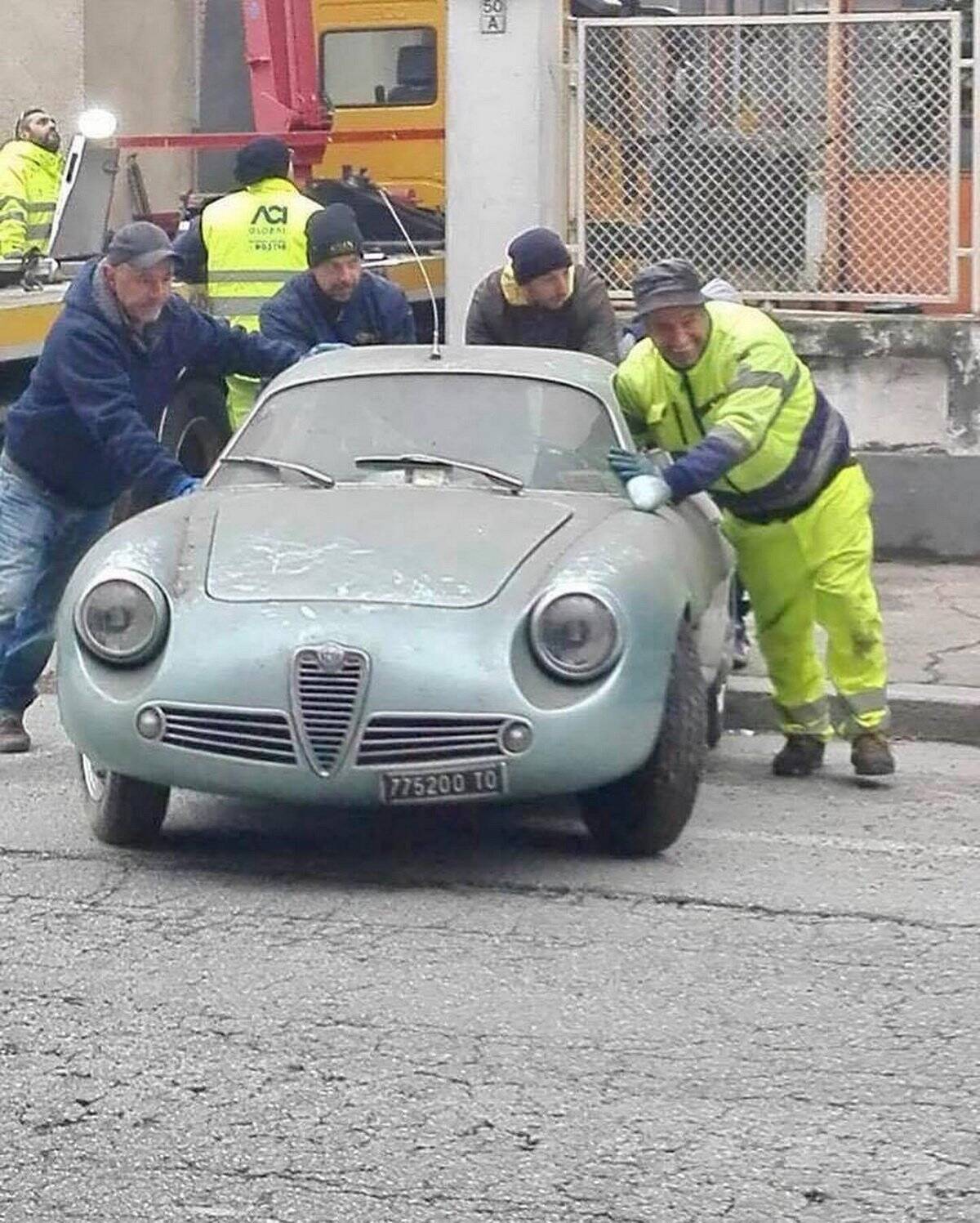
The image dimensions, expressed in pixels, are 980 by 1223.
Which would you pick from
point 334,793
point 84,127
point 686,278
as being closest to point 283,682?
point 334,793

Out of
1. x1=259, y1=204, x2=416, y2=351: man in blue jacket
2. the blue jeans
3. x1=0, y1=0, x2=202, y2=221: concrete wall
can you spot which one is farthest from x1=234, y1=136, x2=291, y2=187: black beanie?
x1=0, y1=0, x2=202, y2=221: concrete wall

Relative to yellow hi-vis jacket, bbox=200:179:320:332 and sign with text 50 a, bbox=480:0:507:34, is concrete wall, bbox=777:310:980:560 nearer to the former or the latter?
sign with text 50 a, bbox=480:0:507:34

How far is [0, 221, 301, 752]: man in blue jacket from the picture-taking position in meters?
7.89

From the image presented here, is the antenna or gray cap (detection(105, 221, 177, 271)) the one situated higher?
gray cap (detection(105, 221, 177, 271))

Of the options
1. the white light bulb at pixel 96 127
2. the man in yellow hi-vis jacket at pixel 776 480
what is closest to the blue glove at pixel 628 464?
the man in yellow hi-vis jacket at pixel 776 480

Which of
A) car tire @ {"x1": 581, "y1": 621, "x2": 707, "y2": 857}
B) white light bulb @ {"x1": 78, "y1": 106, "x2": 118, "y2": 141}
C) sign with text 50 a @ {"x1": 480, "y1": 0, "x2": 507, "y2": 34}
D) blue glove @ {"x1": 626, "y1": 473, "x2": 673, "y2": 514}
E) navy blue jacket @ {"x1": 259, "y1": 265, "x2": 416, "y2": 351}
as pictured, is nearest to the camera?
car tire @ {"x1": 581, "y1": 621, "x2": 707, "y2": 857}

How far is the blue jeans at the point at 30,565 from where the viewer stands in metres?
8.40

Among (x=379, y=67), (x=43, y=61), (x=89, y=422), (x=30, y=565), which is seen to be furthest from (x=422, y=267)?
(x=43, y=61)

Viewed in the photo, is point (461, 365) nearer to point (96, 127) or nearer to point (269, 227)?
point (269, 227)

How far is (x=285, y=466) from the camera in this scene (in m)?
7.34

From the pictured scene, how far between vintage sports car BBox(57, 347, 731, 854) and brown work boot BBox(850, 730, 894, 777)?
100 cm

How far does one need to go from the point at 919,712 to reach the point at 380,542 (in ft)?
9.65

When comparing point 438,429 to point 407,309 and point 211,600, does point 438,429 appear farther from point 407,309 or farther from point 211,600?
point 407,309

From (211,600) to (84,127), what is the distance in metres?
7.62
